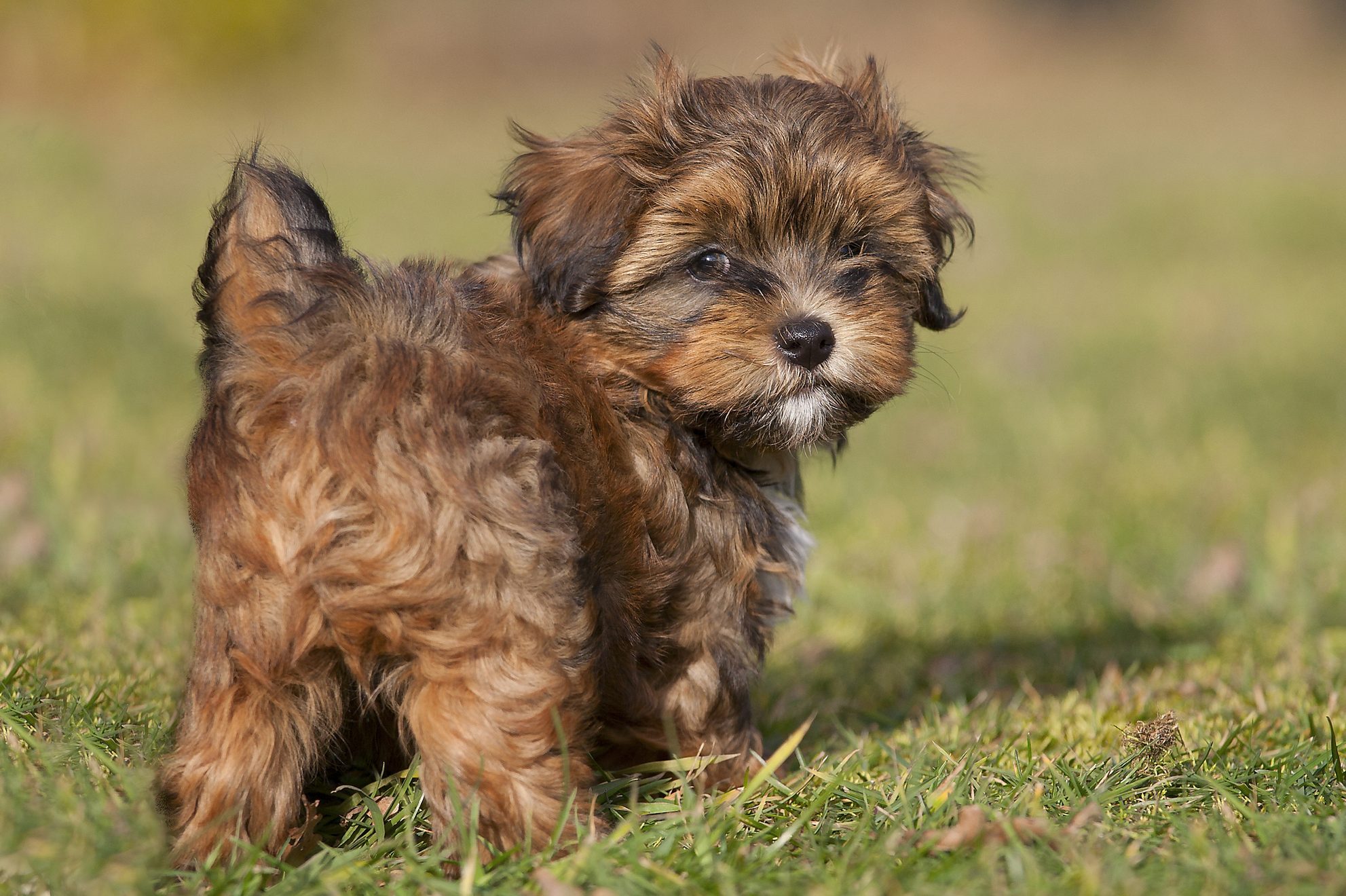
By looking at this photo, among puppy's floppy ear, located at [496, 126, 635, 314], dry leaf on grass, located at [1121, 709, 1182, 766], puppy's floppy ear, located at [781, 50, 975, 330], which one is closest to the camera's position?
puppy's floppy ear, located at [496, 126, 635, 314]

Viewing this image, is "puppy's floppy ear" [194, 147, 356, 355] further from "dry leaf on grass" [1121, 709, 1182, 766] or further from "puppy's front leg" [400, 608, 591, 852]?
"dry leaf on grass" [1121, 709, 1182, 766]

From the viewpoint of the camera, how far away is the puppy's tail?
8.72 ft

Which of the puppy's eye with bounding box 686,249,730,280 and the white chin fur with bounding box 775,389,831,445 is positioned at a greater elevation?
the puppy's eye with bounding box 686,249,730,280

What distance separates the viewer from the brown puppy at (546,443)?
2494 mm

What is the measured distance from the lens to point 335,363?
8.41ft

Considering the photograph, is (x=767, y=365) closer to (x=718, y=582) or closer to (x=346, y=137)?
(x=718, y=582)

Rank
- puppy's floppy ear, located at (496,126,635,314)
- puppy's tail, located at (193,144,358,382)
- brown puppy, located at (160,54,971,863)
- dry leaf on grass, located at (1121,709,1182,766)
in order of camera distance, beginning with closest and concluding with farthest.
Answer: brown puppy, located at (160,54,971,863)
puppy's tail, located at (193,144,358,382)
puppy's floppy ear, located at (496,126,635,314)
dry leaf on grass, located at (1121,709,1182,766)

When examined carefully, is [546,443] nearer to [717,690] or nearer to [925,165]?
[717,690]

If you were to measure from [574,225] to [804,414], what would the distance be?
714mm

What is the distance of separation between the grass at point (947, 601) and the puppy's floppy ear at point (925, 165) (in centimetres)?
22

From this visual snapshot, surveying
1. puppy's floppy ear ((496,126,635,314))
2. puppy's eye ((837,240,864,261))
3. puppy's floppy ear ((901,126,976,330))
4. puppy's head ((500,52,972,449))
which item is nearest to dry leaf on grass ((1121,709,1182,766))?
puppy's head ((500,52,972,449))

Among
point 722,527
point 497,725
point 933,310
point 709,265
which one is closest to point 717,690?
point 722,527

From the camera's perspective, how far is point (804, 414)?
3.19 meters

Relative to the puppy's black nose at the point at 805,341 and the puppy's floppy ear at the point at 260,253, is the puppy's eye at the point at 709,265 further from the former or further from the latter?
the puppy's floppy ear at the point at 260,253
